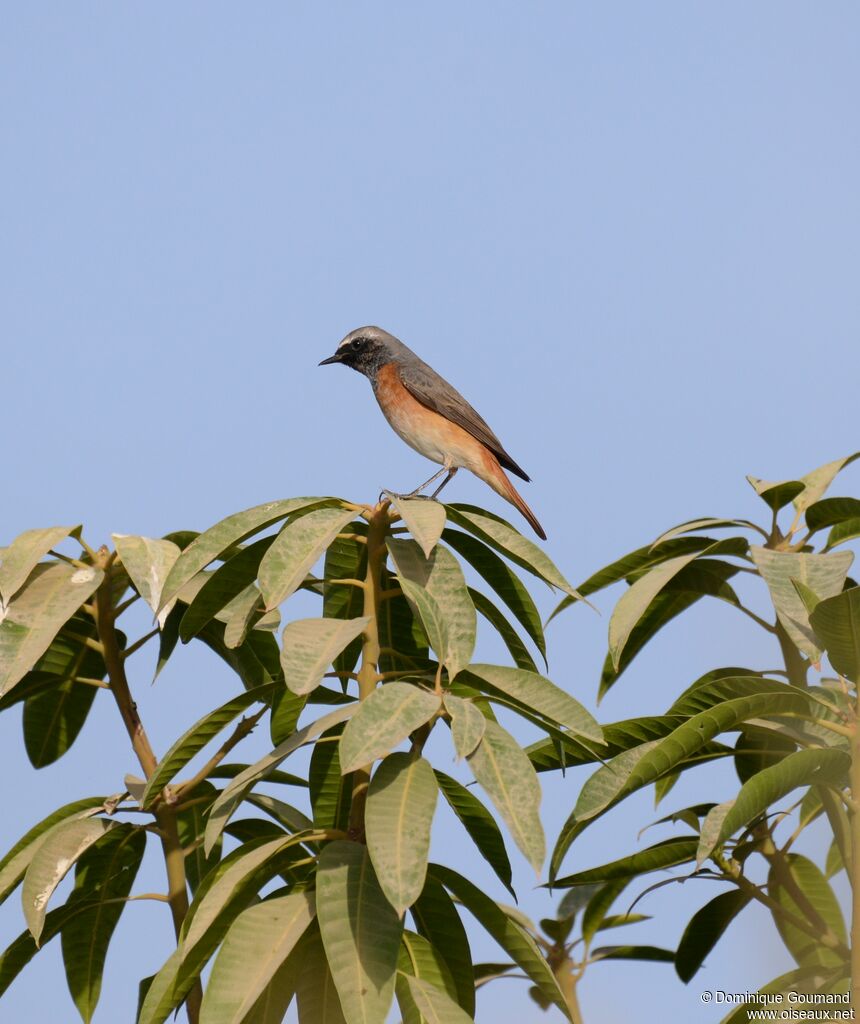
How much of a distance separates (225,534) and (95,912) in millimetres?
1217

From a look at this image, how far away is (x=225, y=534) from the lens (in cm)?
291

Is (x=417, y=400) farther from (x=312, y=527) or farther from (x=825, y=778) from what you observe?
(x=825, y=778)

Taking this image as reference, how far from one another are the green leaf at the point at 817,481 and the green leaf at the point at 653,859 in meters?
0.96

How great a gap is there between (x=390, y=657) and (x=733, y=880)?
995 mm

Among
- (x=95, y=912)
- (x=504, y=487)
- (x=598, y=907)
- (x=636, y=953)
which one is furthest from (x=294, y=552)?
(x=504, y=487)

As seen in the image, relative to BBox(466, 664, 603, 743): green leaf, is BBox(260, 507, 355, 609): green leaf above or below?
above

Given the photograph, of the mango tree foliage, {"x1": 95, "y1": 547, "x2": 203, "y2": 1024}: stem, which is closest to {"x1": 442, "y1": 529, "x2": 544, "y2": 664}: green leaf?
the mango tree foliage

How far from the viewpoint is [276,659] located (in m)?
3.57

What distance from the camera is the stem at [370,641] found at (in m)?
2.75

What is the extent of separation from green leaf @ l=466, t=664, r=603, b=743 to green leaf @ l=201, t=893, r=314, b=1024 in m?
0.60

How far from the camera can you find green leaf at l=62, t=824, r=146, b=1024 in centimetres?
339

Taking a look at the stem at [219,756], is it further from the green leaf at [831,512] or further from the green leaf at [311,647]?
the green leaf at [831,512]

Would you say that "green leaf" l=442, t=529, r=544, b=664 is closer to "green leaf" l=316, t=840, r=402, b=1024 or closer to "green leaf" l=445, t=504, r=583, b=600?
"green leaf" l=445, t=504, r=583, b=600

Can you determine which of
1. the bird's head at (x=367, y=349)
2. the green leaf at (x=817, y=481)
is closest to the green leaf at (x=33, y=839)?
the green leaf at (x=817, y=481)
